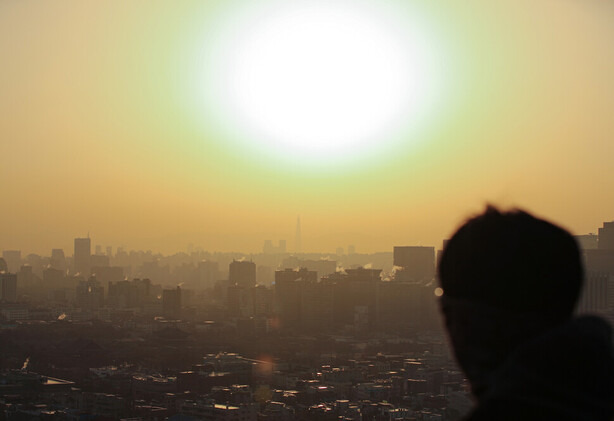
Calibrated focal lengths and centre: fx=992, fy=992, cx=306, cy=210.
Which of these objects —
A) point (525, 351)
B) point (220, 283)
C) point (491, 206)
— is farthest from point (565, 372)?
point (220, 283)

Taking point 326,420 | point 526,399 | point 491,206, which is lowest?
point 326,420

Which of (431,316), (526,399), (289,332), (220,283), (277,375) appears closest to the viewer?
(526,399)

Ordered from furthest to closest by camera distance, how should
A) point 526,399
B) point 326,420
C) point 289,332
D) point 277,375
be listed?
point 289,332, point 277,375, point 326,420, point 526,399

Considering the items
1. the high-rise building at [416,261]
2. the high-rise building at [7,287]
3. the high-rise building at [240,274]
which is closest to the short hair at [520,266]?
the high-rise building at [416,261]

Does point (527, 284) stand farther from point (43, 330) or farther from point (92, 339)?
point (43, 330)

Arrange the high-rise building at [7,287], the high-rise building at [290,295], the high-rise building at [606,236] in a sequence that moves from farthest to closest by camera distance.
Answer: the high-rise building at [7,287]
the high-rise building at [290,295]
the high-rise building at [606,236]

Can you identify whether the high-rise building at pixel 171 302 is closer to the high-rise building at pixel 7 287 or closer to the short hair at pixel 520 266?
the high-rise building at pixel 7 287

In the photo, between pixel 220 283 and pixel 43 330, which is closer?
pixel 43 330
